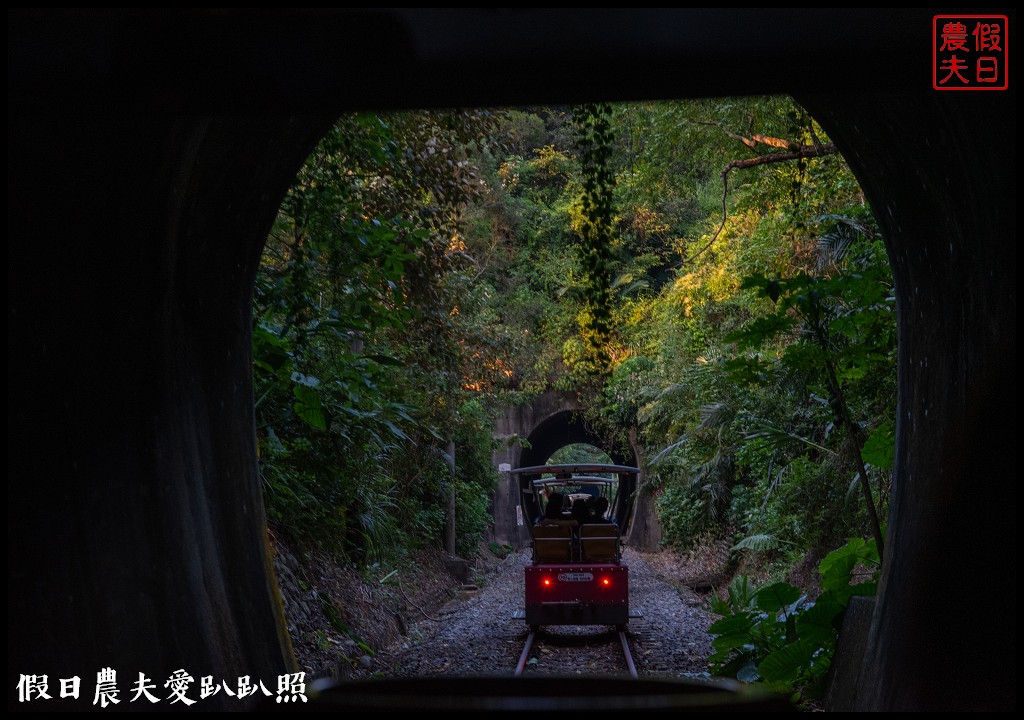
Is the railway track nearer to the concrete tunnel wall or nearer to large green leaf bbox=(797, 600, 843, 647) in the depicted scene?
large green leaf bbox=(797, 600, 843, 647)

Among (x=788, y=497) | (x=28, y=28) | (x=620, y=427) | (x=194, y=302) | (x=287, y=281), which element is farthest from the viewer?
(x=620, y=427)

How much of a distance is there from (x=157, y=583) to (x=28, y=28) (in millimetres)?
2570

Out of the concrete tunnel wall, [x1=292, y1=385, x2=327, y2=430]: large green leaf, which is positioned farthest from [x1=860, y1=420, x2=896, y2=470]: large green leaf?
[x1=292, y1=385, x2=327, y2=430]: large green leaf

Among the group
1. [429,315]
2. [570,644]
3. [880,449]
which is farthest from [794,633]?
[429,315]

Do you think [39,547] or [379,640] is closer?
[39,547]

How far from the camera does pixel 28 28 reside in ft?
13.3

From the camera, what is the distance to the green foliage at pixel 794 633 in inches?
307

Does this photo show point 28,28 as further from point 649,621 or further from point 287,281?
point 649,621

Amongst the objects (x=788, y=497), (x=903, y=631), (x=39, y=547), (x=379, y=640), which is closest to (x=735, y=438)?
(x=788, y=497)

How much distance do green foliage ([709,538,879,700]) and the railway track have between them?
9.66 feet

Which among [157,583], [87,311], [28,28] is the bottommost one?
[157,583]

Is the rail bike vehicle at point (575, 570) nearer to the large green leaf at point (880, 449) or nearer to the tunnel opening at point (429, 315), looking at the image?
the tunnel opening at point (429, 315)

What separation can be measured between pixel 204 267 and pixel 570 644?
32.9 feet

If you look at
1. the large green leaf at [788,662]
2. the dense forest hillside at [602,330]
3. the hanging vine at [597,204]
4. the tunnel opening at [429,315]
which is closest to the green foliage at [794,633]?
the large green leaf at [788,662]
